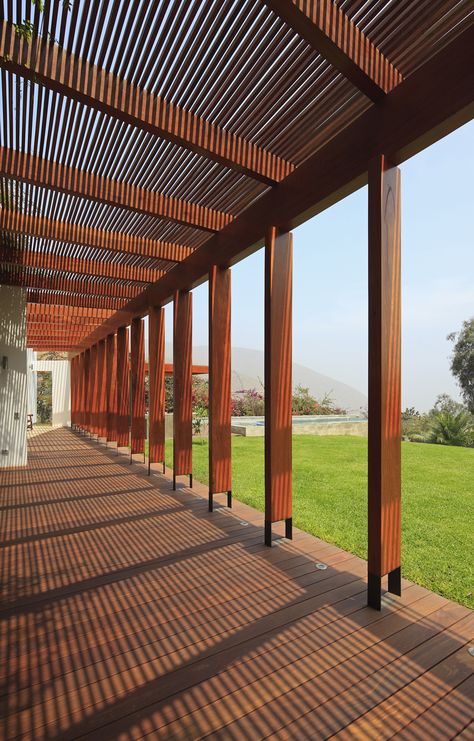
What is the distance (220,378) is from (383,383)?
3040 mm

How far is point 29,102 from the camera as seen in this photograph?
11.6 ft

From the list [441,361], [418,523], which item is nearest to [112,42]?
[418,523]

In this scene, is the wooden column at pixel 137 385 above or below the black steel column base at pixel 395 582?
above

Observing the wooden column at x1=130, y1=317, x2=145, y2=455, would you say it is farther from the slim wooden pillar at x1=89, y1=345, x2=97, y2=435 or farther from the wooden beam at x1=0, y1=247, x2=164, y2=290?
the slim wooden pillar at x1=89, y1=345, x2=97, y2=435

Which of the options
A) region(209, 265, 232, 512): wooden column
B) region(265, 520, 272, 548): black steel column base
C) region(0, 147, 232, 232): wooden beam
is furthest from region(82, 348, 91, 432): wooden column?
region(265, 520, 272, 548): black steel column base

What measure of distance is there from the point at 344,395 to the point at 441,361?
76066 mm

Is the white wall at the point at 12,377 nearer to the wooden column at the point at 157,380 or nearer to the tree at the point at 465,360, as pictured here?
the wooden column at the point at 157,380

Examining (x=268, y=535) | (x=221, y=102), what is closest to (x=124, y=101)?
(x=221, y=102)

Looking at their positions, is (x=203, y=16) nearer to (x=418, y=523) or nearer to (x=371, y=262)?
(x=371, y=262)

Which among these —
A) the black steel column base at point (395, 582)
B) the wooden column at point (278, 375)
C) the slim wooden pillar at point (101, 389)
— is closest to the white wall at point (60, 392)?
the slim wooden pillar at point (101, 389)

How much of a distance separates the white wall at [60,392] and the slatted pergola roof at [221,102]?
16562 millimetres

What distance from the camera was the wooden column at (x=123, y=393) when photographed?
1060cm

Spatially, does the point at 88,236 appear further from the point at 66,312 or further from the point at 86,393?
the point at 86,393

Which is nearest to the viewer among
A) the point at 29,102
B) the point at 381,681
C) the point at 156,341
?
the point at 381,681
